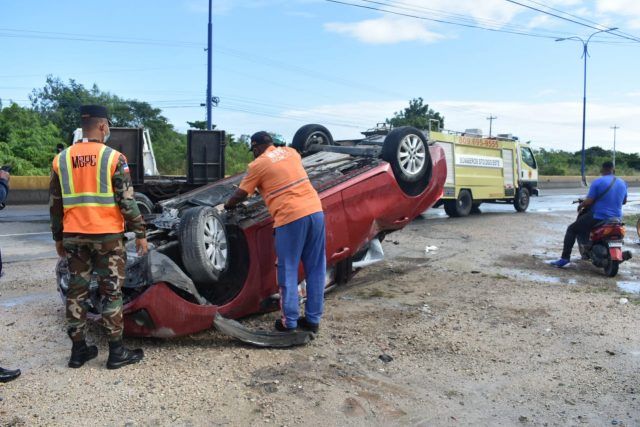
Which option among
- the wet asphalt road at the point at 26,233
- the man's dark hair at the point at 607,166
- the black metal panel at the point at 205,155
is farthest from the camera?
the black metal panel at the point at 205,155

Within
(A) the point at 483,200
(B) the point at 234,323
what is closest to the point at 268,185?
(B) the point at 234,323

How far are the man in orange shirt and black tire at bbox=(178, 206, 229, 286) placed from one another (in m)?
0.23

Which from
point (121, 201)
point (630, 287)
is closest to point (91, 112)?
point (121, 201)

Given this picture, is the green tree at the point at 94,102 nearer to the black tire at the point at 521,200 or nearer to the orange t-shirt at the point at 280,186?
the black tire at the point at 521,200

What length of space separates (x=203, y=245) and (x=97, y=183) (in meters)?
0.86

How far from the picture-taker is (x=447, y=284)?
6461 mm

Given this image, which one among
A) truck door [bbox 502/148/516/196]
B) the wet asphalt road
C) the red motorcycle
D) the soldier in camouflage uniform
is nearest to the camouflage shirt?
the soldier in camouflage uniform

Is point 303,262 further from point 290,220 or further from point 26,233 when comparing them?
point 26,233

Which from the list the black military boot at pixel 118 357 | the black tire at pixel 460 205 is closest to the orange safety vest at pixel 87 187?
the black military boot at pixel 118 357

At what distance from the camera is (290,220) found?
13.9ft

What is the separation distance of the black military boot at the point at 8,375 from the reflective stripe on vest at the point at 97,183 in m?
1.07

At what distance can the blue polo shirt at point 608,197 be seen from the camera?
23.7ft

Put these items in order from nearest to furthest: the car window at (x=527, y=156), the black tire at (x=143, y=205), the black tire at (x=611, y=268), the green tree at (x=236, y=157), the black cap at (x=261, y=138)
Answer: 1. the black cap at (x=261, y=138)
2. the black tire at (x=143, y=205)
3. the black tire at (x=611, y=268)
4. the car window at (x=527, y=156)
5. the green tree at (x=236, y=157)

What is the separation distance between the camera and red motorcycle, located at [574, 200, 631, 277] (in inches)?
279
